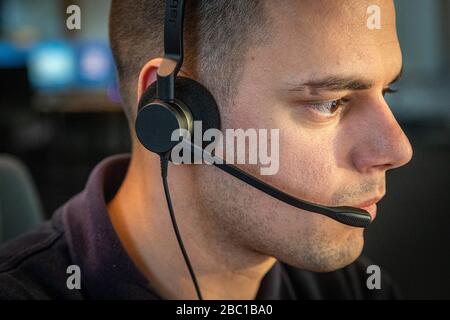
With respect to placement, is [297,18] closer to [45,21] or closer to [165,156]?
[165,156]

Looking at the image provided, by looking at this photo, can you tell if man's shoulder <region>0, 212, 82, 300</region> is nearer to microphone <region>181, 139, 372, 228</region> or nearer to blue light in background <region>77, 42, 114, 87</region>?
microphone <region>181, 139, 372, 228</region>

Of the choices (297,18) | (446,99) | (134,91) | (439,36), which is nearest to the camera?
(297,18)

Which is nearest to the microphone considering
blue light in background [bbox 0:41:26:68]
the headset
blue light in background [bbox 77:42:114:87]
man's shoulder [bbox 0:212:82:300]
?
the headset

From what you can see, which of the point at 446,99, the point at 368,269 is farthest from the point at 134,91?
the point at 446,99

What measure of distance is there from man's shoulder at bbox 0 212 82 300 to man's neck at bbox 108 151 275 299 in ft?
0.30

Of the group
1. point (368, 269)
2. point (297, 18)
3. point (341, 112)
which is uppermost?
point (297, 18)

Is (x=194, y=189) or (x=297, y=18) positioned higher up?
(x=297, y=18)

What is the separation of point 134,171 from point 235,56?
0.81 feet

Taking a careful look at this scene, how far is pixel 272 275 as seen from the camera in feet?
3.27

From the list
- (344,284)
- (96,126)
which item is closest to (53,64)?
(96,126)

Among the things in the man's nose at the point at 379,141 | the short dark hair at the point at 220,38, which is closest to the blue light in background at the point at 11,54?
the short dark hair at the point at 220,38

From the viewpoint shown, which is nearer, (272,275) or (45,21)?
(272,275)

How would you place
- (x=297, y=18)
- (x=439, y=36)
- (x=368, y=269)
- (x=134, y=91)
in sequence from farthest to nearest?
(x=439, y=36)
(x=368, y=269)
(x=134, y=91)
(x=297, y=18)

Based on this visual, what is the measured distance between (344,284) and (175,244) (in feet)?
1.08
